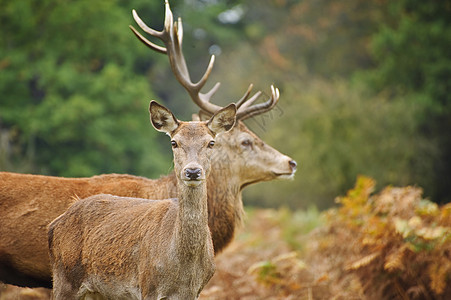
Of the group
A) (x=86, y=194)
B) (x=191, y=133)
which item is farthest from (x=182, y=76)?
(x=191, y=133)

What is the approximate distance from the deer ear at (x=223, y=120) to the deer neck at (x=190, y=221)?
2.06ft

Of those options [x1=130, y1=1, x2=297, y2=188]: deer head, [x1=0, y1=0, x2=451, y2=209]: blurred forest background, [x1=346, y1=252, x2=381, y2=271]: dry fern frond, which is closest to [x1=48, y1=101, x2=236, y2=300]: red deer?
[x1=130, y1=1, x2=297, y2=188]: deer head

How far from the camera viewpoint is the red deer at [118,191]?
5.67 meters

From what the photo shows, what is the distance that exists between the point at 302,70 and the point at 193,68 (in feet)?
19.7

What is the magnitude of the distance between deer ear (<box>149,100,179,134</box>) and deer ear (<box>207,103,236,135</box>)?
322 millimetres

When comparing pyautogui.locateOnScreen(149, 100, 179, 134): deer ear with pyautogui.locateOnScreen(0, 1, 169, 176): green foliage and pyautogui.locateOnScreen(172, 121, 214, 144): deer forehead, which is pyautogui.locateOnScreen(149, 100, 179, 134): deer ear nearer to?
pyautogui.locateOnScreen(172, 121, 214, 144): deer forehead

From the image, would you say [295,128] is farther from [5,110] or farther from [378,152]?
[5,110]

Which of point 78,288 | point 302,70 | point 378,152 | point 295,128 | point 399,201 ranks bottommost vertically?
point 78,288

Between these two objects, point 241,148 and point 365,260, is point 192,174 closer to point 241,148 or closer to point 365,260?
point 241,148

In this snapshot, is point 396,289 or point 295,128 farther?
point 295,128

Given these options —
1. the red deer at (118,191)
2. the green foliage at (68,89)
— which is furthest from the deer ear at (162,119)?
the green foliage at (68,89)

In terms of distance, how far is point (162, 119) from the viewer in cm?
500

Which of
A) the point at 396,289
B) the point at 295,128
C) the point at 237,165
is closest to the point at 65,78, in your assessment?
the point at 295,128

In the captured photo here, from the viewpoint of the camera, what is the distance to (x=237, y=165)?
23.5 feet
